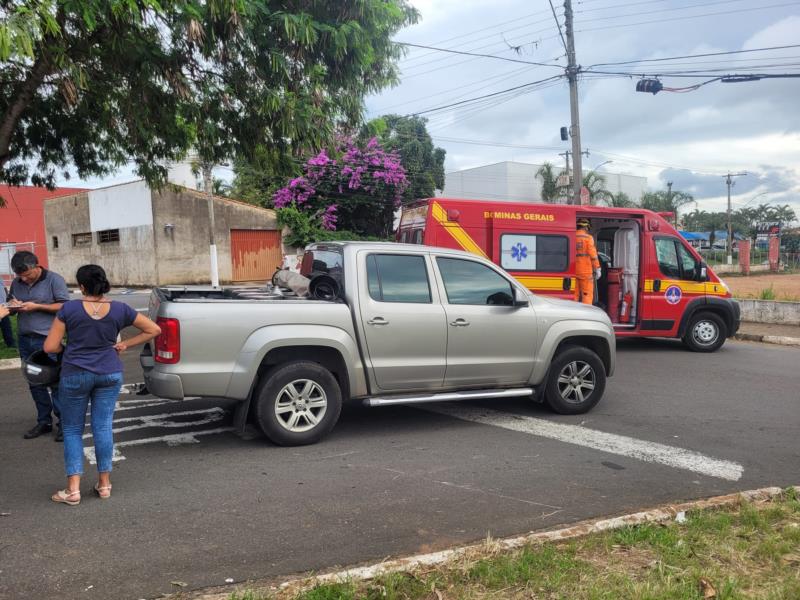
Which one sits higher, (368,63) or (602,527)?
(368,63)

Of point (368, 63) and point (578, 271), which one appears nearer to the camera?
point (368, 63)

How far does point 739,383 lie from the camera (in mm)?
8617

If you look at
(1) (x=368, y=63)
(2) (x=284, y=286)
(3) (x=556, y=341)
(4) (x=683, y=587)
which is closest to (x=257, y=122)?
(1) (x=368, y=63)

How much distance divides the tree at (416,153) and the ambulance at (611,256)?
825 inches

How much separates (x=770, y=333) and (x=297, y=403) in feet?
38.5

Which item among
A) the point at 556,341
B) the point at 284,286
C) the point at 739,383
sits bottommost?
the point at 739,383

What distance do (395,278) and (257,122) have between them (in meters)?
5.28

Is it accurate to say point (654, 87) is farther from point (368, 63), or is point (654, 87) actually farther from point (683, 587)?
point (683, 587)

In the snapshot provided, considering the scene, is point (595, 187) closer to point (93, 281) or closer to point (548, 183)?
point (548, 183)

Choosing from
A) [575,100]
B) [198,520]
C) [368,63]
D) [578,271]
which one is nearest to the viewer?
[198,520]

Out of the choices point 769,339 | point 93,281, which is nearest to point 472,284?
point 93,281

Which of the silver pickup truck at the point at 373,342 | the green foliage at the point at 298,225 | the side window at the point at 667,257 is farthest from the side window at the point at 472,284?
the green foliage at the point at 298,225

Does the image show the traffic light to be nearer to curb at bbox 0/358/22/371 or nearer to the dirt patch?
the dirt patch

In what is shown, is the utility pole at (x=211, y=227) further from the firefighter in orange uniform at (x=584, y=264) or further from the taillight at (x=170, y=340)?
the taillight at (x=170, y=340)
